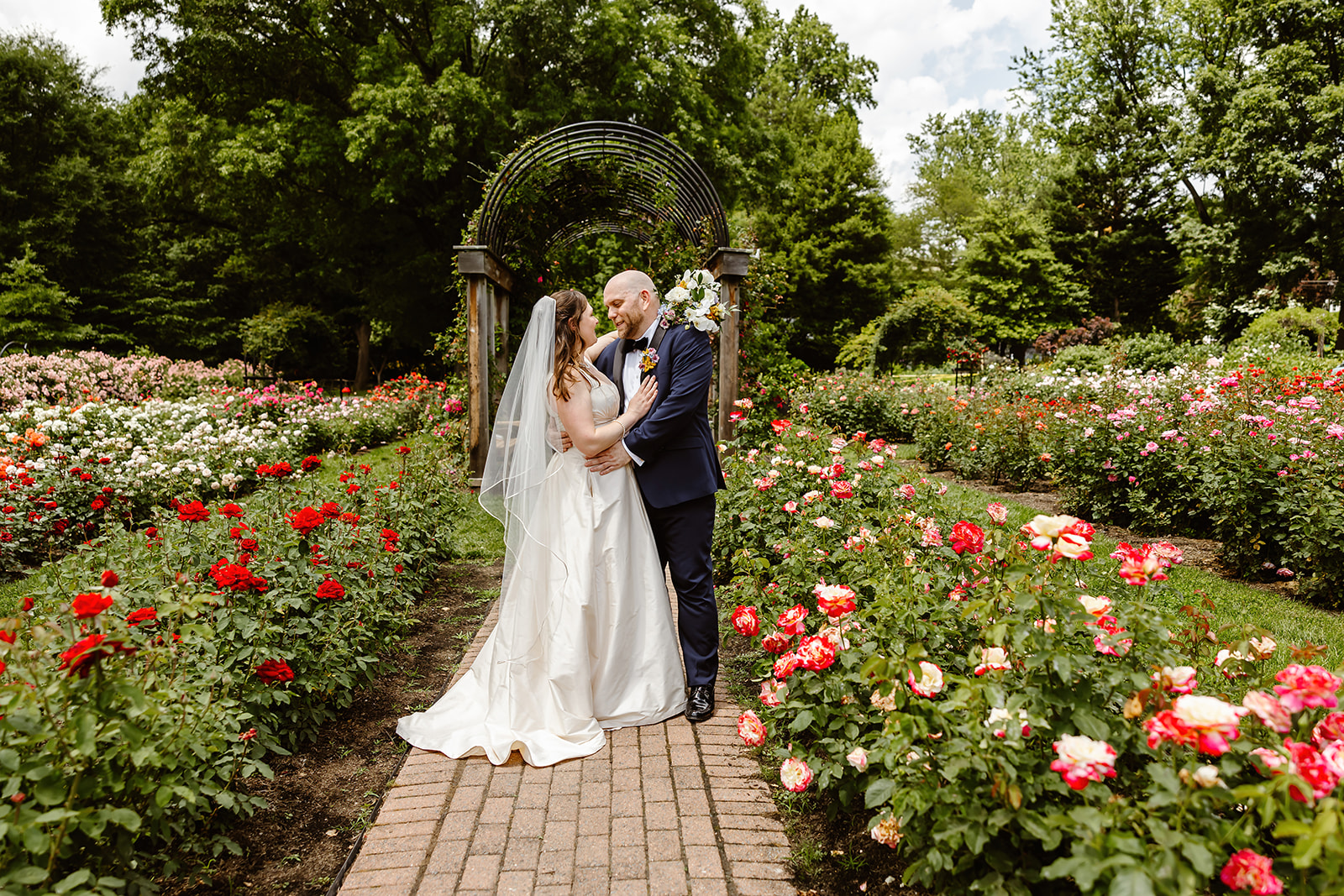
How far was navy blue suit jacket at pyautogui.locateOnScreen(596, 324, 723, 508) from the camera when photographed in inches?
124

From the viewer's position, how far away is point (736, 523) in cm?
504

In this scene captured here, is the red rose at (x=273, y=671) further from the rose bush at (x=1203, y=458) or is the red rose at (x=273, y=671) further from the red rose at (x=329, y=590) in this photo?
the rose bush at (x=1203, y=458)

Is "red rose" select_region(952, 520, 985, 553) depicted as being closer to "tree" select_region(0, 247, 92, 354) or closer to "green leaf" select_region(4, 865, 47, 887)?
"green leaf" select_region(4, 865, 47, 887)

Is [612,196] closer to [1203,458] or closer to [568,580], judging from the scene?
[1203,458]

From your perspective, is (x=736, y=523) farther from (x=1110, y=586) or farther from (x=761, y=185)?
(x=761, y=185)

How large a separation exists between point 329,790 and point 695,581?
5.12 ft

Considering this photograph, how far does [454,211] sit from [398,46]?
3.73m

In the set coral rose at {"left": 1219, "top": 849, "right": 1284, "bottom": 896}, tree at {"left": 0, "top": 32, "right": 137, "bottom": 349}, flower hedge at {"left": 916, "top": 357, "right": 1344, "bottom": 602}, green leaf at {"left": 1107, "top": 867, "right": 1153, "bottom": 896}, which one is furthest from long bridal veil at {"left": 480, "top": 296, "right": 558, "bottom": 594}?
tree at {"left": 0, "top": 32, "right": 137, "bottom": 349}

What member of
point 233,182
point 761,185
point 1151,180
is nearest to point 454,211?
point 233,182

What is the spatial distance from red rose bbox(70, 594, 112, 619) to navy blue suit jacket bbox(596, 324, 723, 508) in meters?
1.90

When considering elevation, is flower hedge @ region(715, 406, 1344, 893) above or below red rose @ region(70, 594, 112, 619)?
below

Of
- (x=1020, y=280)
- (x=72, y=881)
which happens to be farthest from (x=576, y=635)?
(x=1020, y=280)

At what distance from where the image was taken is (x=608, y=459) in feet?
10.5

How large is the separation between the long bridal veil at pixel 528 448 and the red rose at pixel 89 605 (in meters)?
1.59
